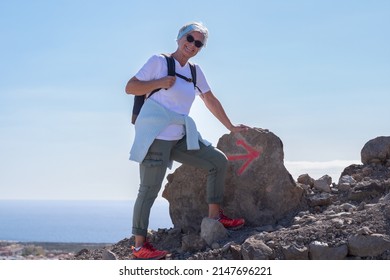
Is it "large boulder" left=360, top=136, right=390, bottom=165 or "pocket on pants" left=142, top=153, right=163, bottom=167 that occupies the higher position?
"large boulder" left=360, top=136, right=390, bottom=165

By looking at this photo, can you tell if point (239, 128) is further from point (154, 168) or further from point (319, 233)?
point (319, 233)

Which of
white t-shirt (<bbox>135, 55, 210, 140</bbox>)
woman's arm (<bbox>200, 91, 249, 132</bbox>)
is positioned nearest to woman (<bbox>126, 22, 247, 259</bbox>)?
white t-shirt (<bbox>135, 55, 210, 140</bbox>)

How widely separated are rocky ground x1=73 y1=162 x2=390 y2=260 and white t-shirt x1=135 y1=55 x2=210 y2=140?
1.64 m

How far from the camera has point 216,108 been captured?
8570 mm

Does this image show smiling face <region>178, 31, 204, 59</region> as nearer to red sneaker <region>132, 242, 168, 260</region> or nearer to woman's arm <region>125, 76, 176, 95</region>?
woman's arm <region>125, 76, 176, 95</region>

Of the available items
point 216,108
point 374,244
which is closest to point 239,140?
point 216,108

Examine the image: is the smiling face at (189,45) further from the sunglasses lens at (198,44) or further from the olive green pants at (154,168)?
the olive green pants at (154,168)

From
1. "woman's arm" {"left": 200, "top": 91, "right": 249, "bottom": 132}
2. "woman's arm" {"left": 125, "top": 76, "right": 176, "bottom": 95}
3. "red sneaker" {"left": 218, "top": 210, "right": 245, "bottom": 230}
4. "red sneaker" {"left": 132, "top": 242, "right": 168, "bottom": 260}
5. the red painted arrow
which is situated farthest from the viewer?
the red painted arrow

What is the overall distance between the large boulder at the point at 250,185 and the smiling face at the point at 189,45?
1814mm

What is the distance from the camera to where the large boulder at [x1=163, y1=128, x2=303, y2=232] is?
8.82 metres

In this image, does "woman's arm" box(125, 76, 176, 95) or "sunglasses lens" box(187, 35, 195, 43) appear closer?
"woman's arm" box(125, 76, 176, 95)

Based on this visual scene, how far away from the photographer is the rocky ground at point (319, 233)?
23.0 ft

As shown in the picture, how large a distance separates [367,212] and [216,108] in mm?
2628

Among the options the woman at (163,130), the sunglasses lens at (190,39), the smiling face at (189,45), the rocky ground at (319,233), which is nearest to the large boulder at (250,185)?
the rocky ground at (319,233)
